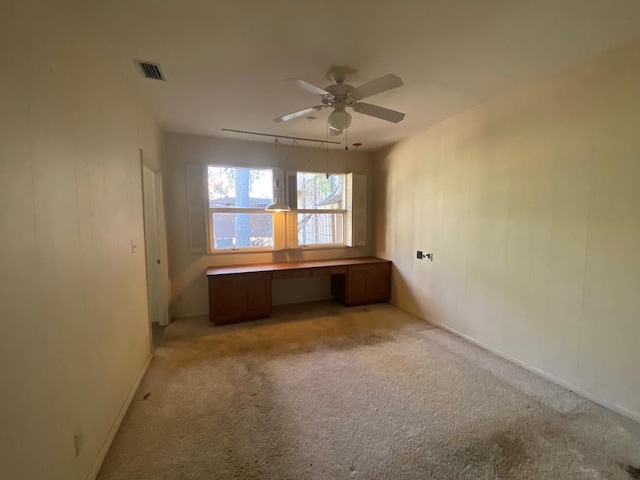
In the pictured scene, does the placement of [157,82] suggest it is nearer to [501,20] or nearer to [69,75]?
[69,75]

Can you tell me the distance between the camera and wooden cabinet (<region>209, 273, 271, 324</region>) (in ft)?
12.5

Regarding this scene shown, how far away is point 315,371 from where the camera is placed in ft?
8.93

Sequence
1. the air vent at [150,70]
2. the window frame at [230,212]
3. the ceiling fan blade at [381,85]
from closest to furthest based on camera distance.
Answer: the ceiling fan blade at [381,85]
the air vent at [150,70]
the window frame at [230,212]

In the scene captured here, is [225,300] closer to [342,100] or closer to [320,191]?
[320,191]

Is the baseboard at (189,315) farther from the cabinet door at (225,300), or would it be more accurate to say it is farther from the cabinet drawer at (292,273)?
the cabinet drawer at (292,273)

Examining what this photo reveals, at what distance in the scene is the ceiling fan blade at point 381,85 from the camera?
A: 76.8 inches

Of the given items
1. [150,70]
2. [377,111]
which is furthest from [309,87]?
[150,70]

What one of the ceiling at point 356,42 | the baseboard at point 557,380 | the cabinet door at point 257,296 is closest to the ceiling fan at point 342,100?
the ceiling at point 356,42

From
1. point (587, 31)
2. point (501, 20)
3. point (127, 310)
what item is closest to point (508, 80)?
point (587, 31)

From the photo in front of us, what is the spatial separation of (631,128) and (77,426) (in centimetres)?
400

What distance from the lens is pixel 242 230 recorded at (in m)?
4.54

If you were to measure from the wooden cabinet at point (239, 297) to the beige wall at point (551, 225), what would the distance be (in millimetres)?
2414

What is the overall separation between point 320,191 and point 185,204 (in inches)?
87.8

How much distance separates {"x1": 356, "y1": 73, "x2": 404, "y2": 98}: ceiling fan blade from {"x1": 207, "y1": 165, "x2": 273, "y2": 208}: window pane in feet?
8.83
